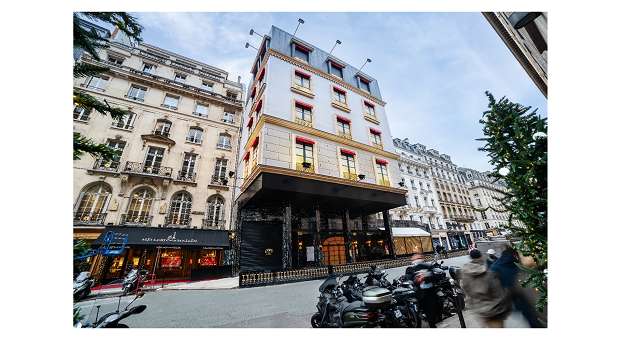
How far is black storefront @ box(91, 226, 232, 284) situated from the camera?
11.9m

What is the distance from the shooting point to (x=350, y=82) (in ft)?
58.3

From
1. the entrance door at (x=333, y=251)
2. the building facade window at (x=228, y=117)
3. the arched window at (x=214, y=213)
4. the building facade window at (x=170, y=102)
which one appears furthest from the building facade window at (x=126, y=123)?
the entrance door at (x=333, y=251)

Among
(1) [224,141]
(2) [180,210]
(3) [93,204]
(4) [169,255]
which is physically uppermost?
(1) [224,141]

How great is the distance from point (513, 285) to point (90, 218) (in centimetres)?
1824

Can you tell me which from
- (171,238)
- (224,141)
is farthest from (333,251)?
(224,141)

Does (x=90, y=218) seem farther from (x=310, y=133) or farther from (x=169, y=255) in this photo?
(x=310, y=133)

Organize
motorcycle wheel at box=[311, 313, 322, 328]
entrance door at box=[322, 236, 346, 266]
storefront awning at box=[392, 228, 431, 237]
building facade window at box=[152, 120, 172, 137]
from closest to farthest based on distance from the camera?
motorcycle wheel at box=[311, 313, 322, 328], entrance door at box=[322, 236, 346, 266], building facade window at box=[152, 120, 172, 137], storefront awning at box=[392, 228, 431, 237]

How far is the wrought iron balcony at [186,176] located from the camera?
1495 cm

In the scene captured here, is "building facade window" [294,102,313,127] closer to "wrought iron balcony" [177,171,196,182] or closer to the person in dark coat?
"wrought iron balcony" [177,171,196,182]

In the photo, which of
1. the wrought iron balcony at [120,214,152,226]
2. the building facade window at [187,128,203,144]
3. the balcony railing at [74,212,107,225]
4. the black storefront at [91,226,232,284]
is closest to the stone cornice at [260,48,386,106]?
the building facade window at [187,128,203,144]

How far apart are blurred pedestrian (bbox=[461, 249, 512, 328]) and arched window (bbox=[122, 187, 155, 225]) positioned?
16033mm

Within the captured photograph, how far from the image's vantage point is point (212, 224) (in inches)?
578

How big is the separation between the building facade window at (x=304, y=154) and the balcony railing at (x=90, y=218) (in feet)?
38.6
